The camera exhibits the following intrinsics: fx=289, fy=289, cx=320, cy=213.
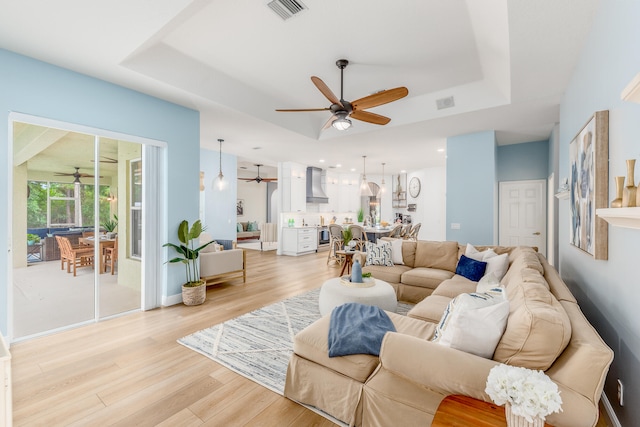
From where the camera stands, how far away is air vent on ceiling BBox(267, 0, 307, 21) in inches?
101

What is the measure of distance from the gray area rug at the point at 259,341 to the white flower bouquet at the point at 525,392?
168 cm

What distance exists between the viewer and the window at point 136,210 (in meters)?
3.97

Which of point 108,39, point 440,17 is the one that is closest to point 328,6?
point 440,17

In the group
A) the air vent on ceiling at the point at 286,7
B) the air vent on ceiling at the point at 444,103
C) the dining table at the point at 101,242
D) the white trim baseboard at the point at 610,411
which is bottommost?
the white trim baseboard at the point at 610,411

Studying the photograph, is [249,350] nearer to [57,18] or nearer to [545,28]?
[57,18]

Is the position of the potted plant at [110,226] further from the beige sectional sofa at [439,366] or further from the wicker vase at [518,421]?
the wicker vase at [518,421]

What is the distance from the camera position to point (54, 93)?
3.06m

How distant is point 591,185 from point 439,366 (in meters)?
1.94

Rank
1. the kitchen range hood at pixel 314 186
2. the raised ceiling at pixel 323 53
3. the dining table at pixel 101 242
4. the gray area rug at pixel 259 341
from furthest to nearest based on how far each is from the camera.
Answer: the kitchen range hood at pixel 314 186 < the dining table at pixel 101 242 < the gray area rug at pixel 259 341 < the raised ceiling at pixel 323 53

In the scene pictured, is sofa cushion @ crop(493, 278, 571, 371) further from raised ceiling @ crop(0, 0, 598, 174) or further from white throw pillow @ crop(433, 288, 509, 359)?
raised ceiling @ crop(0, 0, 598, 174)

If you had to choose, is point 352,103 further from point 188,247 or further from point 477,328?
point 188,247

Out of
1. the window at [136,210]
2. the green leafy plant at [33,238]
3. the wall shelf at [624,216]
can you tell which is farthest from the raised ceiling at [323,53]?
the green leafy plant at [33,238]

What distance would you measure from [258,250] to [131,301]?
564 centimetres

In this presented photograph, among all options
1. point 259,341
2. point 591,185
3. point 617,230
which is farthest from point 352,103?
point 259,341
